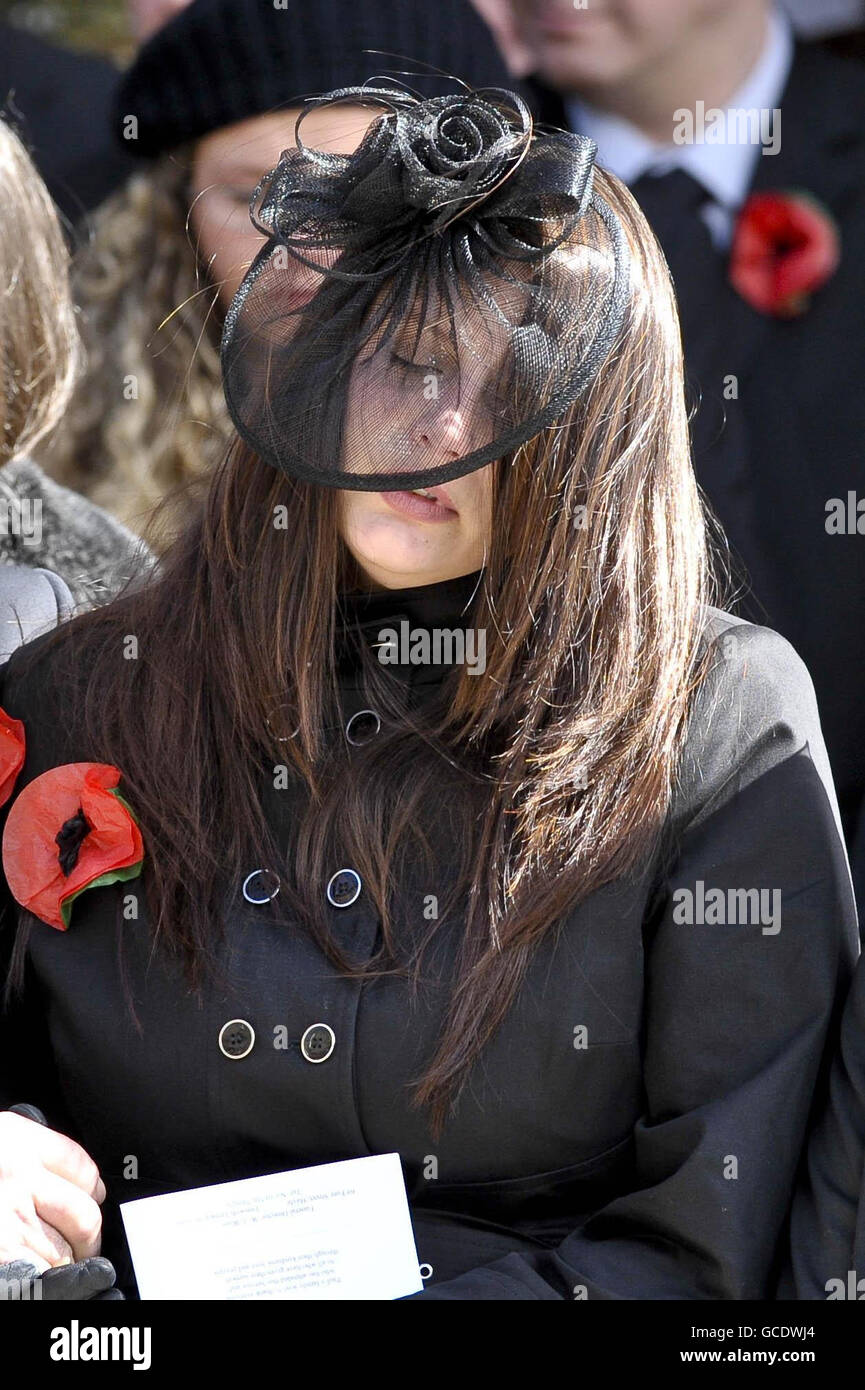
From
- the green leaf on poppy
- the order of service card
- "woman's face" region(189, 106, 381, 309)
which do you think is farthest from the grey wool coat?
the order of service card

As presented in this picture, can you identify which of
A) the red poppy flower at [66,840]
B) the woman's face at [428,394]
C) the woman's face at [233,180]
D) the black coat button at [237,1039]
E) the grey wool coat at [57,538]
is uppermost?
the woman's face at [233,180]

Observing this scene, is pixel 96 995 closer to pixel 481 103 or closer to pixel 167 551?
pixel 167 551

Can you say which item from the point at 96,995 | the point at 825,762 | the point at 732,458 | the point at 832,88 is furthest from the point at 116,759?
the point at 832,88

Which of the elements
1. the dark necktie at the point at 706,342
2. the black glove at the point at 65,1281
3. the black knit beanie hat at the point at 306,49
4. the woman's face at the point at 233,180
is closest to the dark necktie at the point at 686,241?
the dark necktie at the point at 706,342

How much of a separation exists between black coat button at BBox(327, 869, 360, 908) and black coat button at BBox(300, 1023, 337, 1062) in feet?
0.40

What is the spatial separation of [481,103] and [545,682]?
55cm

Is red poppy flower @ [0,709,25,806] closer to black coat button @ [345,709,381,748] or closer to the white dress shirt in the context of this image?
black coat button @ [345,709,381,748]

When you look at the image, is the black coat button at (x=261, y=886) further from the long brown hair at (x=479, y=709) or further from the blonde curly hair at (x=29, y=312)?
the blonde curly hair at (x=29, y=312)

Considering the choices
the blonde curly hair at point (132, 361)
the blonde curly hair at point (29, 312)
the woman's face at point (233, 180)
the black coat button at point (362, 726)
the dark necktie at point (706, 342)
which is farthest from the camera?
the blonde curly hair at point (132, 361)

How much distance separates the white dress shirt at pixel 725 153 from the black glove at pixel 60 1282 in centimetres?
172

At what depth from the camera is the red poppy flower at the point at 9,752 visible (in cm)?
176

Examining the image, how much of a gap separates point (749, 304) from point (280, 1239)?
1.53m

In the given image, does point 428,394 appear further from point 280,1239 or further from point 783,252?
point 783,252

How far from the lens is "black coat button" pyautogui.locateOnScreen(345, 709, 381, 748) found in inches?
67.1
